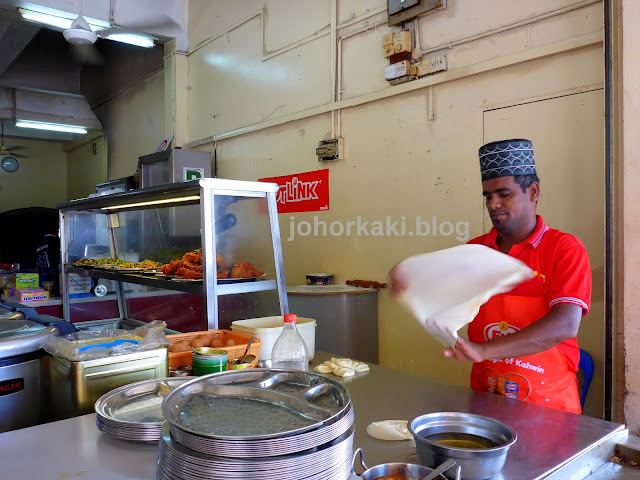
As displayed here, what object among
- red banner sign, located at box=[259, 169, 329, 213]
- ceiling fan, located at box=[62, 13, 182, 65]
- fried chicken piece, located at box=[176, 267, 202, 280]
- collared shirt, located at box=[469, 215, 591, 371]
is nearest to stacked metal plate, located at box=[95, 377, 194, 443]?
fried chicken piece, located at box=[176, 267, 202, 280]

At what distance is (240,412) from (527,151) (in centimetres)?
146

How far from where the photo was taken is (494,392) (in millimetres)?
1783

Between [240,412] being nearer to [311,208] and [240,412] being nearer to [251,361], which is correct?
[251,361]

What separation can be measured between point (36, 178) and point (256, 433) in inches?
395

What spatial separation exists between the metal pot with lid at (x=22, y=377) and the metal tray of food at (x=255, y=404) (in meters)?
1.09

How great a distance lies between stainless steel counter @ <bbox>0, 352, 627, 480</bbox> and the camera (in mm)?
1081

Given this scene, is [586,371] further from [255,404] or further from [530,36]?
[255,404]

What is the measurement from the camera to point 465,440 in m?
1.17

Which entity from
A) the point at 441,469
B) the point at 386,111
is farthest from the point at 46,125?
the point at 441,469

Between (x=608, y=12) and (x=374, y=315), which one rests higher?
(x=608, y=12)

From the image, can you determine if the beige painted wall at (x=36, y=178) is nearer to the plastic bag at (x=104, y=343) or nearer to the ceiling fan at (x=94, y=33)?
the ceiling fan at (x=94, y=33)

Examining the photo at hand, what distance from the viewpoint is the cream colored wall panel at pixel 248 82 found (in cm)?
410

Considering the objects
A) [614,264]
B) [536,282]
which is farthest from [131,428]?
[614,264]

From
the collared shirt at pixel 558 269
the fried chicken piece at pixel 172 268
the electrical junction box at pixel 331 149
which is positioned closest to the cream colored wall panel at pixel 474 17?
the electrical junction box at pixel 331 149
